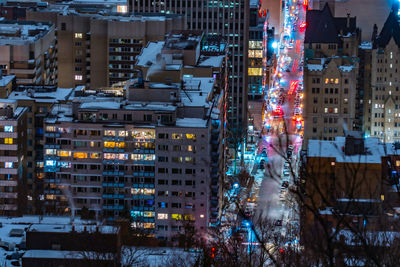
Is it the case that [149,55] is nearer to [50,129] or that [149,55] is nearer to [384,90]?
[50,129]

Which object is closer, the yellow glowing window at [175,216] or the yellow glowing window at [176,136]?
the yellow glowing window at [175,216]

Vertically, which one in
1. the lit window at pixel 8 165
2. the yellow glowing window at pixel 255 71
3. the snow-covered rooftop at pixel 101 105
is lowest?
the lit window at pixel 8 165

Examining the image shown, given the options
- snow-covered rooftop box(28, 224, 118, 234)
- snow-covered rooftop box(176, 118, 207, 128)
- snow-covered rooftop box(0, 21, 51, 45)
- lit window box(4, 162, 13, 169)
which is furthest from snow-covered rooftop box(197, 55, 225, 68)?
snow-covered rooftop box(28, 224, 118, 234)

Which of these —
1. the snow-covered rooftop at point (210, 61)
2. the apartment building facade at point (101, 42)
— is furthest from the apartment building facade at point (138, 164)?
the apartment building facade at point (101, 42)

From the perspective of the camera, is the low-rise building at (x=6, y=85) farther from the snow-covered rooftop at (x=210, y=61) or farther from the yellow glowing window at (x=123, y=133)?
the snow-covered rooftop at (x=210, y=61)

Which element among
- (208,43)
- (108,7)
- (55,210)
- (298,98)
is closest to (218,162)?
(55,210)

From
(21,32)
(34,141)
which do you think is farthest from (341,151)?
(21,32)
